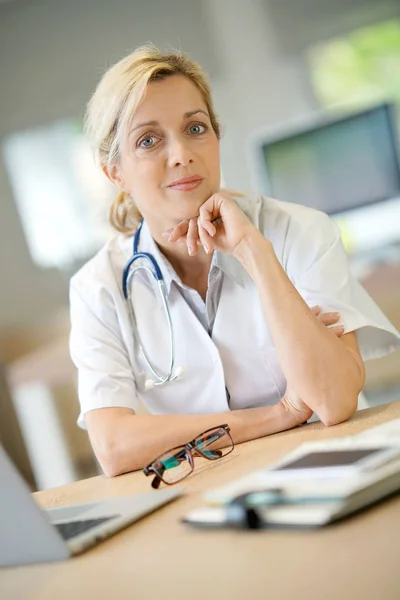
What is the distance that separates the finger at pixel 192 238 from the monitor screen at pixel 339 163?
9.80 feet

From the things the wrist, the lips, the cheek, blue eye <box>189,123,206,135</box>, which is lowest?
the wrist

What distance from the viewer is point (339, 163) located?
14.6 feet

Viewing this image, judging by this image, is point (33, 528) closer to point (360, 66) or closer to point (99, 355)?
point (99, 355)

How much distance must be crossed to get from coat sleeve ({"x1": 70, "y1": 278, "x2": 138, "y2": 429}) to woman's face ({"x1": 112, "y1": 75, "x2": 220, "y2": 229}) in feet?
0.71

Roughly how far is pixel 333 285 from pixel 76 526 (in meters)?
0.76

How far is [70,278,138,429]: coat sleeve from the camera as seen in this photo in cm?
155

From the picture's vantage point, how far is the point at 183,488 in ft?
3.49

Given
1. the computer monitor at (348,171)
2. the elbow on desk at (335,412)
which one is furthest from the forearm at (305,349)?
the computer monitor at (348,171)

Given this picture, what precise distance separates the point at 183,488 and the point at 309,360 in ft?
1.33

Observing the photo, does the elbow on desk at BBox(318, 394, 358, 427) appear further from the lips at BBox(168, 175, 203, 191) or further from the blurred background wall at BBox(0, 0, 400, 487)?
the blurred background wall at BBox(0, 0, 400, 487)

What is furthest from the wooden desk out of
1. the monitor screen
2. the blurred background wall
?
the blurred background wall

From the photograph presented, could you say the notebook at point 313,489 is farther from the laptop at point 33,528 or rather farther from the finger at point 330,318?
the finger at point 330,318

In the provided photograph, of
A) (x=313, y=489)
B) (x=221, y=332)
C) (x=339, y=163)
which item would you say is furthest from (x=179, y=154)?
(x=339, y=163)

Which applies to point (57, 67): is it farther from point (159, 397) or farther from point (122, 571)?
point (122, 571)
